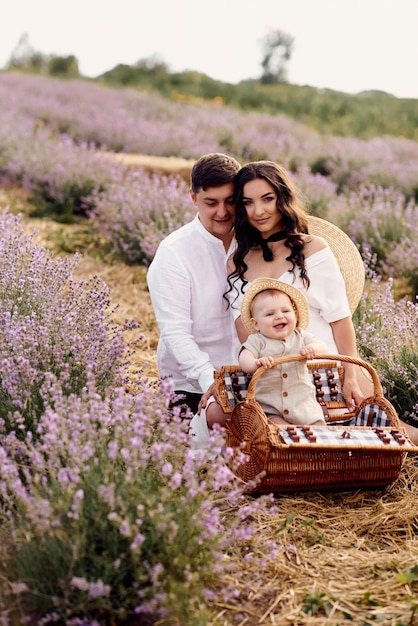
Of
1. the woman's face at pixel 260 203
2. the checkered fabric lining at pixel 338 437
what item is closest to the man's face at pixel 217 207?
the woman's face at pixel 260 203

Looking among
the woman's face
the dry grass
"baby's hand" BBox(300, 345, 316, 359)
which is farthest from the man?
the dry grass

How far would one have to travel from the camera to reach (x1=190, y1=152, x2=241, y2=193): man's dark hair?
11.1 ft

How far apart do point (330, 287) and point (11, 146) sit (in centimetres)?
621

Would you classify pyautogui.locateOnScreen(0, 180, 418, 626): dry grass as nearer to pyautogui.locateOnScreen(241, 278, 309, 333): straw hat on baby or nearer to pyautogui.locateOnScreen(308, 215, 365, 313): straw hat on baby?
pyautogui.locateOnScreen(241, 278, 309, 333): straw hat on baby

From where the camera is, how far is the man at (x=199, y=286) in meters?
3.41

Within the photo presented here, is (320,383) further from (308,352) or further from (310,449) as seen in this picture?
(310,449)

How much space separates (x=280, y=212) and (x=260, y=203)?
6.3 inches

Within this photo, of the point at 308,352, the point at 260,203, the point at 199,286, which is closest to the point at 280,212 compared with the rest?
the point at 260,203

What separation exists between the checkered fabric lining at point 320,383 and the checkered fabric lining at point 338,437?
0.42m

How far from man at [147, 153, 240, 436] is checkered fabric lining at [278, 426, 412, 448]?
2.17ft

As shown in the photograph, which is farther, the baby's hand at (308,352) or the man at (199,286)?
the man at (199,286)

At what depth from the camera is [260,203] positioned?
11.1ft

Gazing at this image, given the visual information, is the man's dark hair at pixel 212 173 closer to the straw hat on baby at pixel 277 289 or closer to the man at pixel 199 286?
the man at pixel 199 286

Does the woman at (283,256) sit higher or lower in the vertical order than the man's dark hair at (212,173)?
lower
